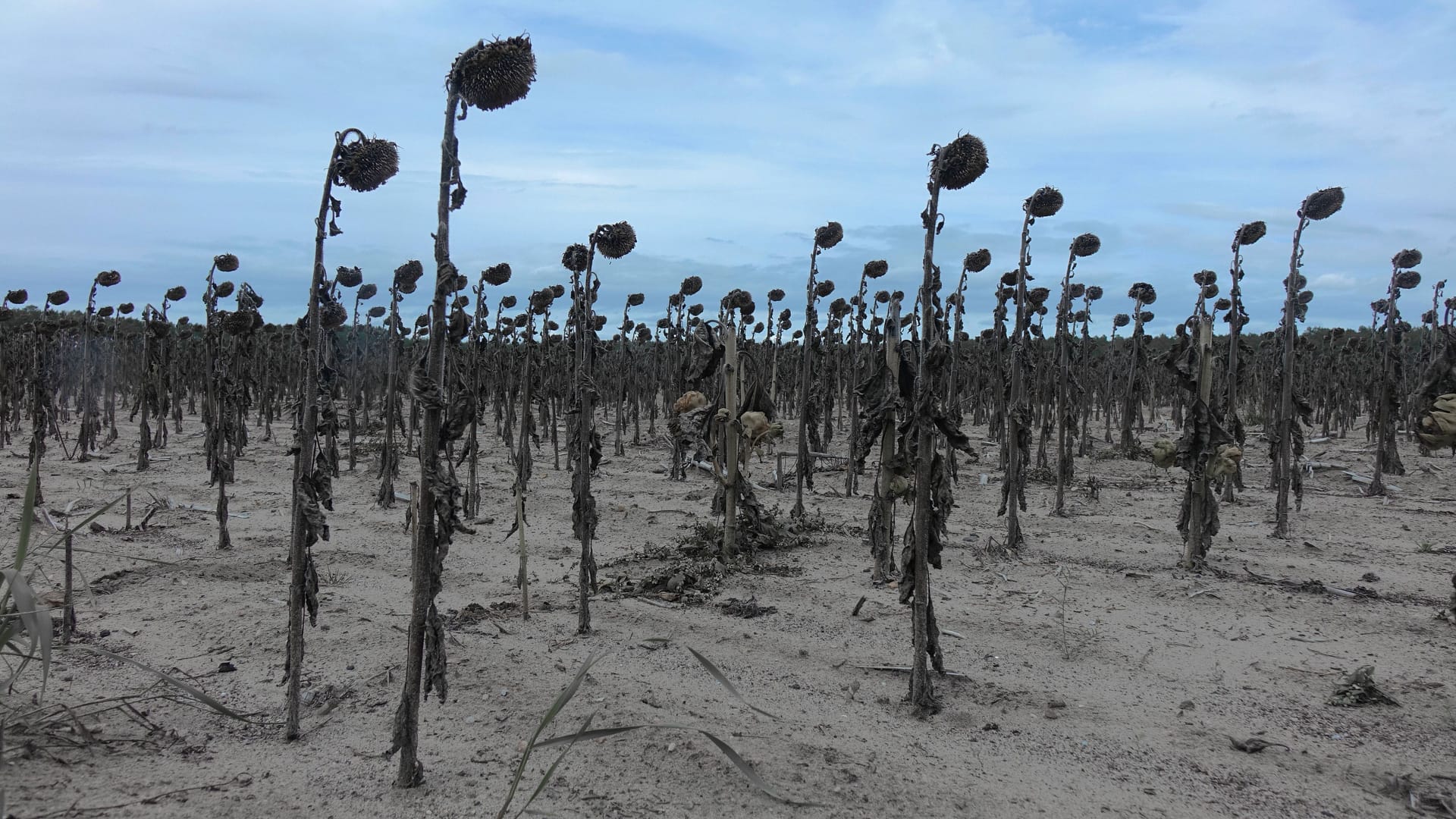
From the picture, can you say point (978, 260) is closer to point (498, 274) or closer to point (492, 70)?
point (498, 274)

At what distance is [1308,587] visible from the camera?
7.33 metres

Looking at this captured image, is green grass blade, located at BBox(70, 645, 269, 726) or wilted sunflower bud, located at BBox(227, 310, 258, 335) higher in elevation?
wilted sunflower bud, located at BBox(227, 310, 258, 335)

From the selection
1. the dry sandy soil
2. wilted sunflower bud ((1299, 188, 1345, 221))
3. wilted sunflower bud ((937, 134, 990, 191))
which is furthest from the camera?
wilted sunflower bud ((1299, 188, 1345, 221))

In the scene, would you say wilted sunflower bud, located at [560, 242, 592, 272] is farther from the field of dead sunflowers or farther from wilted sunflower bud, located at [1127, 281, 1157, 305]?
wilted sunflower bud, located at [1127, 281, 1157, 305]

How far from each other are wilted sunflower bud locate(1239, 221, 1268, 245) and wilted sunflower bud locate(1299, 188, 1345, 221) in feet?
1.53

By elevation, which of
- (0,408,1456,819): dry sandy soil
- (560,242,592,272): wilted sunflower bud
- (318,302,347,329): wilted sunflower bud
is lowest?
(0,408,1456,819): dry sandy soil

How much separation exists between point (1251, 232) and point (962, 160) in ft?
22.4

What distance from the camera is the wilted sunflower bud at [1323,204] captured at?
8.98 meters

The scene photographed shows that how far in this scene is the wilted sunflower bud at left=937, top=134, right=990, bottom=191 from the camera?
4641 mm

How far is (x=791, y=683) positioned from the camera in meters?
5.34

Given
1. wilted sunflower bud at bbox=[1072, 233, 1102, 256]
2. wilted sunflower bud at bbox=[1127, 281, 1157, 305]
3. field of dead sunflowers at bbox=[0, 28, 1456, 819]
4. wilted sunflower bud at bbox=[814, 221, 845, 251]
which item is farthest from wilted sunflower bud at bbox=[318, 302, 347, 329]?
wilted sunflower bud at bbox=[1127, 281, 1157, 305]

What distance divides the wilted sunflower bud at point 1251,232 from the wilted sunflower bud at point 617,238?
765 centimetres

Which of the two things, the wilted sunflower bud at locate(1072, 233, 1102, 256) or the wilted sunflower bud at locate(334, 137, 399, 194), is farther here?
the wilted sunflower bud at locate(1072, 233, 1102, 256)

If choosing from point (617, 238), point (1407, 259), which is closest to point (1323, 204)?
point (1407, 259)
